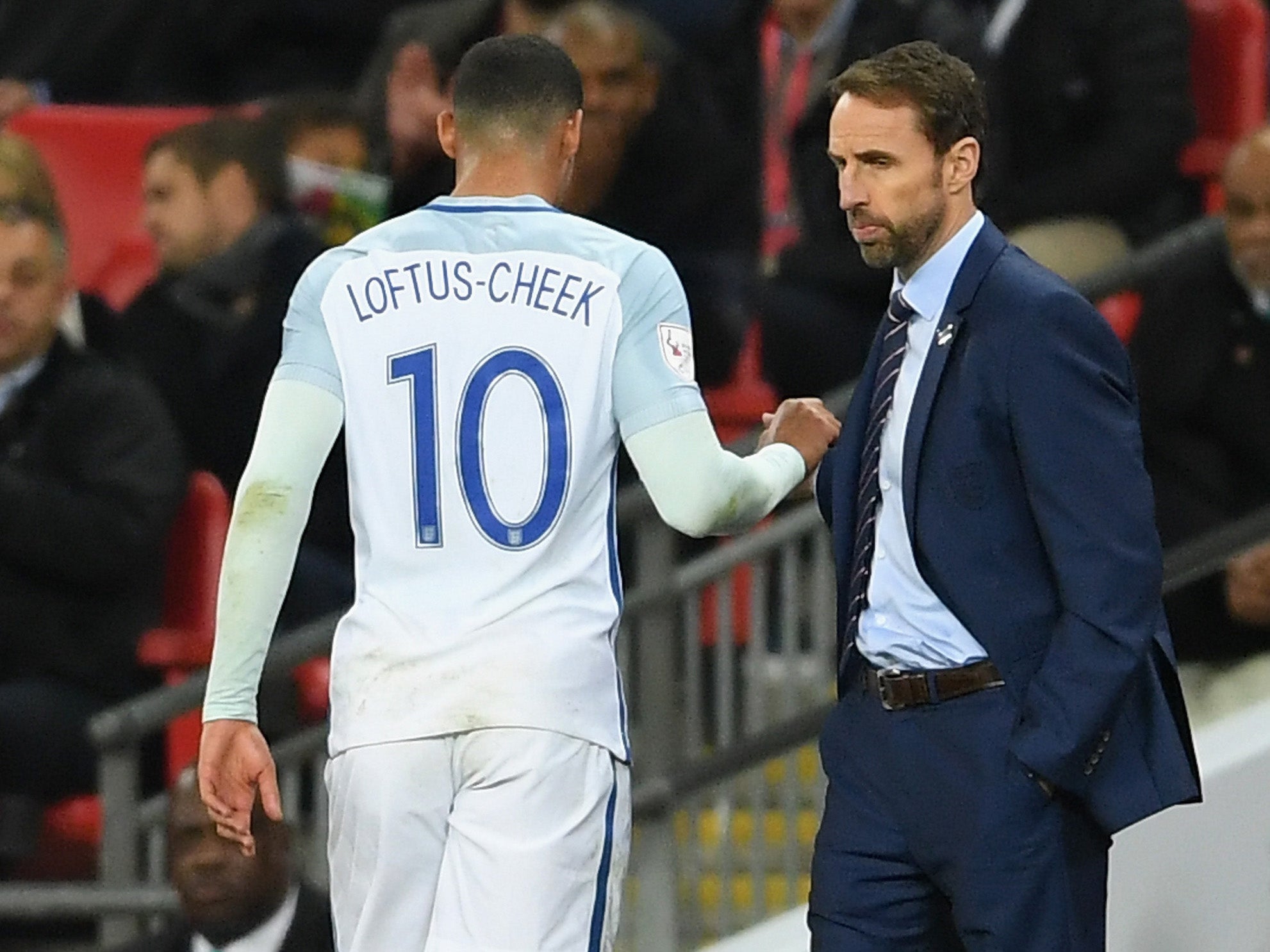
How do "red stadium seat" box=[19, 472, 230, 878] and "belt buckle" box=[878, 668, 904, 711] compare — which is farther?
"red stadium seat" box=[19, 472, 230, 878]

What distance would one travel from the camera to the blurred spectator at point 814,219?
22.9 ft

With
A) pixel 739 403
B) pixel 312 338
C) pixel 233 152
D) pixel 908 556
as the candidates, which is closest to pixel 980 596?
pixel 908 556

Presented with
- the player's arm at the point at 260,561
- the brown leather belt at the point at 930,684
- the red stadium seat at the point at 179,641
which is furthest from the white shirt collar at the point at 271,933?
the brown leather belt at the point at 930,684

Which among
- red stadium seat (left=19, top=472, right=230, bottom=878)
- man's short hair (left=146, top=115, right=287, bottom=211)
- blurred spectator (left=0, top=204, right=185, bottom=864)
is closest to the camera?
blurred spectator (left=0, top=204, right=185, bottom=864)

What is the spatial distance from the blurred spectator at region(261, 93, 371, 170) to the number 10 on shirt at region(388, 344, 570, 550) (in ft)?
12.8

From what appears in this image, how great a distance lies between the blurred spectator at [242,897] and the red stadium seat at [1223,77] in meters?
3.39

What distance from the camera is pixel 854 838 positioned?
13.7 feet

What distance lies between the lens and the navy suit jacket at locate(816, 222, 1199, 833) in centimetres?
393

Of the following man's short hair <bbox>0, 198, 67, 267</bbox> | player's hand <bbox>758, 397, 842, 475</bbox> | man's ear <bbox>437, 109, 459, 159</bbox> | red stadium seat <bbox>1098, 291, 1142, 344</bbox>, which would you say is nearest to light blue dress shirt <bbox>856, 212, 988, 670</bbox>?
player's hand <bbox>758, 397, 842, 475</bbox>

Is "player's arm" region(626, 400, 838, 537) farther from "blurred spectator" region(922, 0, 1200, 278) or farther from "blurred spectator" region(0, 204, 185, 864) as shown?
"blurred spectator" region(922, 0, 1200, 278)

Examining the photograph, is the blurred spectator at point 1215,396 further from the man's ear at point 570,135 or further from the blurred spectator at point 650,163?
the man's ear at point 570,135

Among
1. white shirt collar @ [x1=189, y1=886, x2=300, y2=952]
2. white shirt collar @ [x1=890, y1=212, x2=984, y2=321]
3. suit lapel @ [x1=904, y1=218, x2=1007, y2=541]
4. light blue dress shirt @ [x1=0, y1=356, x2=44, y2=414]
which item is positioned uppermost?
white shirt collar @ [x1=890, y1=212, x2=984, y2=321]

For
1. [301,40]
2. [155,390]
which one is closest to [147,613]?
[155,390]

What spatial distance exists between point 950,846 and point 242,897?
6.83 feet
